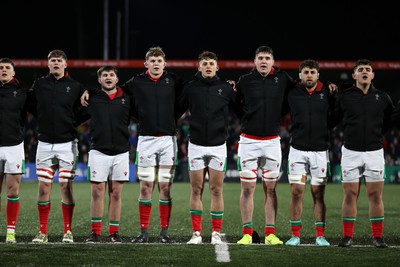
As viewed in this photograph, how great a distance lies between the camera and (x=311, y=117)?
8.57 meters

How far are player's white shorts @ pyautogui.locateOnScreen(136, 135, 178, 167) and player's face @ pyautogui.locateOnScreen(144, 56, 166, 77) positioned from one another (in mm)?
846

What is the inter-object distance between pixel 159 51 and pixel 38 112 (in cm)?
176

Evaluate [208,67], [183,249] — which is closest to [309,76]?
[208,67]

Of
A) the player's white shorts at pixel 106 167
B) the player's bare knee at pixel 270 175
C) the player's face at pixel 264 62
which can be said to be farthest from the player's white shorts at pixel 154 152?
the player's face at pixel 264 62

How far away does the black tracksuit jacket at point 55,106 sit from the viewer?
862cm

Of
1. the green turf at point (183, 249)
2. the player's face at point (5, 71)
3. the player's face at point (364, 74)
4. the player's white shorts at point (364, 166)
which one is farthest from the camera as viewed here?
the player's face at point (5, 71)

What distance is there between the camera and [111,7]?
4672 centimetres

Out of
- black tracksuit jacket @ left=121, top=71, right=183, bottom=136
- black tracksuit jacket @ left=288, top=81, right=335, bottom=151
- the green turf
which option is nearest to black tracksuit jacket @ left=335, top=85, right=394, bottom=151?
black tracksuit jacket @ left=288, top=81, right=335, bottom=151

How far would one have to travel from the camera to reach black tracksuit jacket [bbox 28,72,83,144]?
862 cm

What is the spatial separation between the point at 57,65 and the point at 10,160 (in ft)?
4.47

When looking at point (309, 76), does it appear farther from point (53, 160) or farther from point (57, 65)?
point (53, 160)

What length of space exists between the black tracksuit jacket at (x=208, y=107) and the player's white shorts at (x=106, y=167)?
95 cm

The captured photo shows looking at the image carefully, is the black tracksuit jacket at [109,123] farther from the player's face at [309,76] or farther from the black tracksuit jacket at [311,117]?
the player's face at [309,76]

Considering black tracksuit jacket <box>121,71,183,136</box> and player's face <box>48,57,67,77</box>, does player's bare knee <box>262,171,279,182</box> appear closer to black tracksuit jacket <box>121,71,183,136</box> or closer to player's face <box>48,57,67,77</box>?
black tracksuit jacket <box>121,71,183,136</box>
